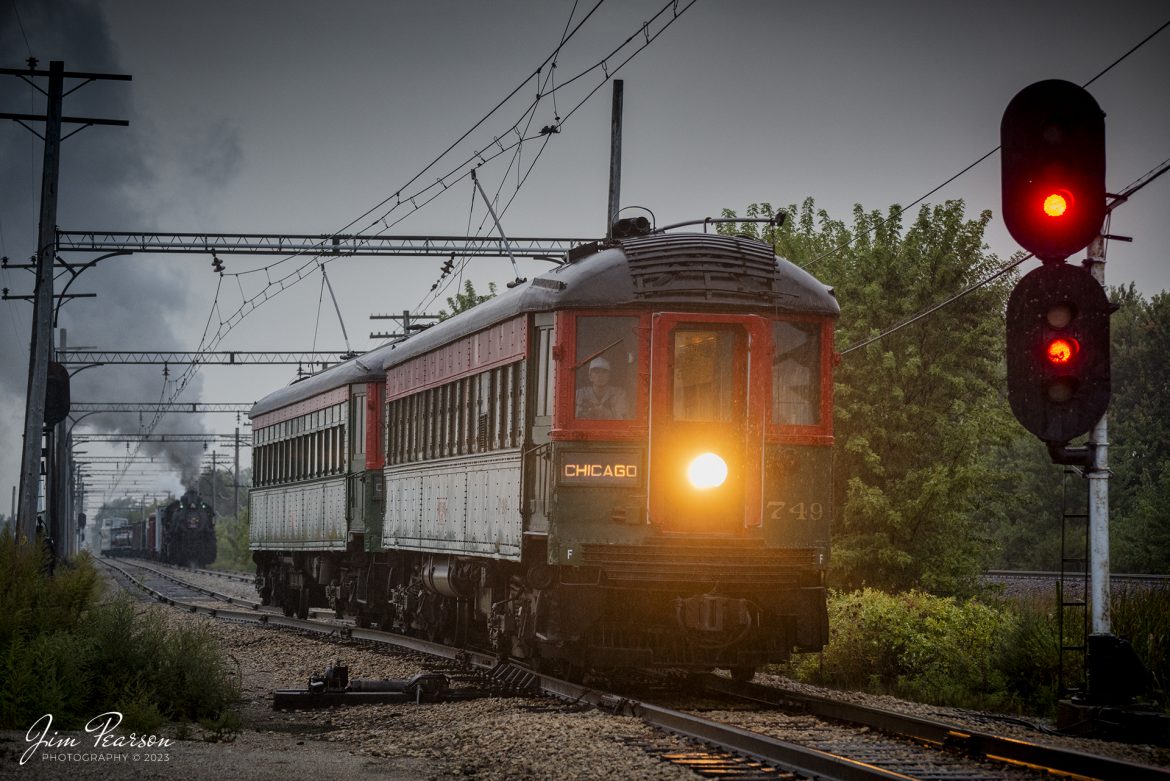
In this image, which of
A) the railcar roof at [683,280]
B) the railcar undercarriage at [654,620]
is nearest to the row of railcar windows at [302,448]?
the railcar undercarriage at [654,620]

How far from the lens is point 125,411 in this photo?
201ft

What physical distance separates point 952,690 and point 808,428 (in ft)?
10.1

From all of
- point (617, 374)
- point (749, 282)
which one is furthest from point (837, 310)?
point (617, 374)

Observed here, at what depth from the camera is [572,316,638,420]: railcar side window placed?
12758mm

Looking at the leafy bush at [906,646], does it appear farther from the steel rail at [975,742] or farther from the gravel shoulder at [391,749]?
the gravel shoulder at [391,749]

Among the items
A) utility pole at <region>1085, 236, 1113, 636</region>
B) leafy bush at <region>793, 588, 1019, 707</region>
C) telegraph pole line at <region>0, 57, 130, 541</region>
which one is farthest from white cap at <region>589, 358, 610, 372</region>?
telegraph pole line at <region>0, 57, 130, 541</region>

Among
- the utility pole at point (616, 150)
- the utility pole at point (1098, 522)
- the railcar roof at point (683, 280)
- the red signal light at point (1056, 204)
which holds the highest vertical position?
the utility pole at point (616, 150)

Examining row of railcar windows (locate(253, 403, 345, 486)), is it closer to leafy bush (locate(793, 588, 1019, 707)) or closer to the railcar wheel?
leafy bush (locate(793, 588, 1019, 707))

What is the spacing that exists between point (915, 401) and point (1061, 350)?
19.1 metres

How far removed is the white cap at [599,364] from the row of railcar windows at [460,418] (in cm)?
111

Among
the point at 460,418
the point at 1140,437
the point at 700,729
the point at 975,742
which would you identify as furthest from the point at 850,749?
the point at 1140,437

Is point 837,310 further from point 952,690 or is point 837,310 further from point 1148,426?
point 1148,426

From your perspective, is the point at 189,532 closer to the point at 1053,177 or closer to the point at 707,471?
the point at 707,471

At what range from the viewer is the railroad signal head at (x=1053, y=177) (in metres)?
8.37
